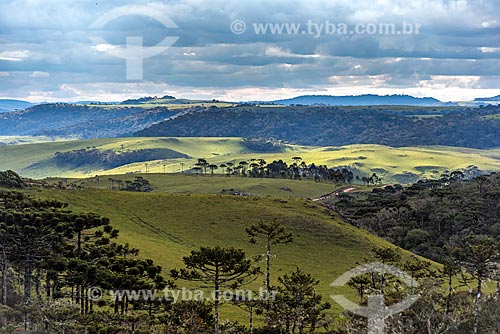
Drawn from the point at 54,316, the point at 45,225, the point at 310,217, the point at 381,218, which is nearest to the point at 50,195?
the point at 310,217

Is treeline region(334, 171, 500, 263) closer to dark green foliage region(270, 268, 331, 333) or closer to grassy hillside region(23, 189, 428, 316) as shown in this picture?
grassy hillside region(23, 189, 428, 316)

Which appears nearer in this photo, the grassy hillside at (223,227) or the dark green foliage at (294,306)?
the dark green foliage at (294,306)

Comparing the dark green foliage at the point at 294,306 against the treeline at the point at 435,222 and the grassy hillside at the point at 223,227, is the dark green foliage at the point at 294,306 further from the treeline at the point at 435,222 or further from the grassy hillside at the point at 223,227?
the treeline at the point at 435,222

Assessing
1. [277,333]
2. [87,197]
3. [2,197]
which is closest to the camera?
[277,333]

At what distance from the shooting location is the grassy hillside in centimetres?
12506

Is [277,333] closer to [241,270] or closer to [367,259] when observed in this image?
[241,270]

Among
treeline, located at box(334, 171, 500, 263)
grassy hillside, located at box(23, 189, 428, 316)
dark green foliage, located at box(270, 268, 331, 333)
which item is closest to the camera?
dark green foliage, located at box(270, 268, 331, 333)

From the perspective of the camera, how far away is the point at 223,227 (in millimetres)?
147625

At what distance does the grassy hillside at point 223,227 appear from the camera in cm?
12506

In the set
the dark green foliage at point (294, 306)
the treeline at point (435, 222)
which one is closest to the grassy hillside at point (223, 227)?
the treeline at point (435, 222)

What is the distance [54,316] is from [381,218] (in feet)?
517

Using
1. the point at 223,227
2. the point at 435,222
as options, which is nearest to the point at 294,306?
the point at 223,227

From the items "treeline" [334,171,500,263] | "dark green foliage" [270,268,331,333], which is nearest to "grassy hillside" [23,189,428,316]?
"treeline" [334,171,500,263]

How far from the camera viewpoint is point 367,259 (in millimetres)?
127125
